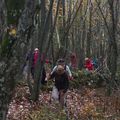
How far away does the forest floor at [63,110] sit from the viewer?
37.7 feet

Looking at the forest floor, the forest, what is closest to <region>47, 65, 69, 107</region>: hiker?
the forest

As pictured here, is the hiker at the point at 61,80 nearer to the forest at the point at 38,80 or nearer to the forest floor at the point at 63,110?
the forest at the point at 38,80

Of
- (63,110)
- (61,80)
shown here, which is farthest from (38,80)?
(63,110)

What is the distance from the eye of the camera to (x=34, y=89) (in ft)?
49.4

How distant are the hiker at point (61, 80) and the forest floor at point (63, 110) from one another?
0.30 metres

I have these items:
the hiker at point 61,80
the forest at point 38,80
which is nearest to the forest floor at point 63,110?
the forest at point 38,80

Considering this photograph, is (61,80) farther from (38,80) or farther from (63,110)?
(38,80)

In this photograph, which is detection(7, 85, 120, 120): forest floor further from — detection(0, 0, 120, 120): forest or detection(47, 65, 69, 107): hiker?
detection(47, 65, 69, 107): hiker

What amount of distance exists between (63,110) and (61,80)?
123 cm

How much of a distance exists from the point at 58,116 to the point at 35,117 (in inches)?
24.2

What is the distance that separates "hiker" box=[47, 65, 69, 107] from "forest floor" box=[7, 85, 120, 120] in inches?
12.0

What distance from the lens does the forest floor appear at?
11.5 meters

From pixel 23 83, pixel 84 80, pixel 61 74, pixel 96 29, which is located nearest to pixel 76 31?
pixel 96 29

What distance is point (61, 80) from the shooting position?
12.9 metres
